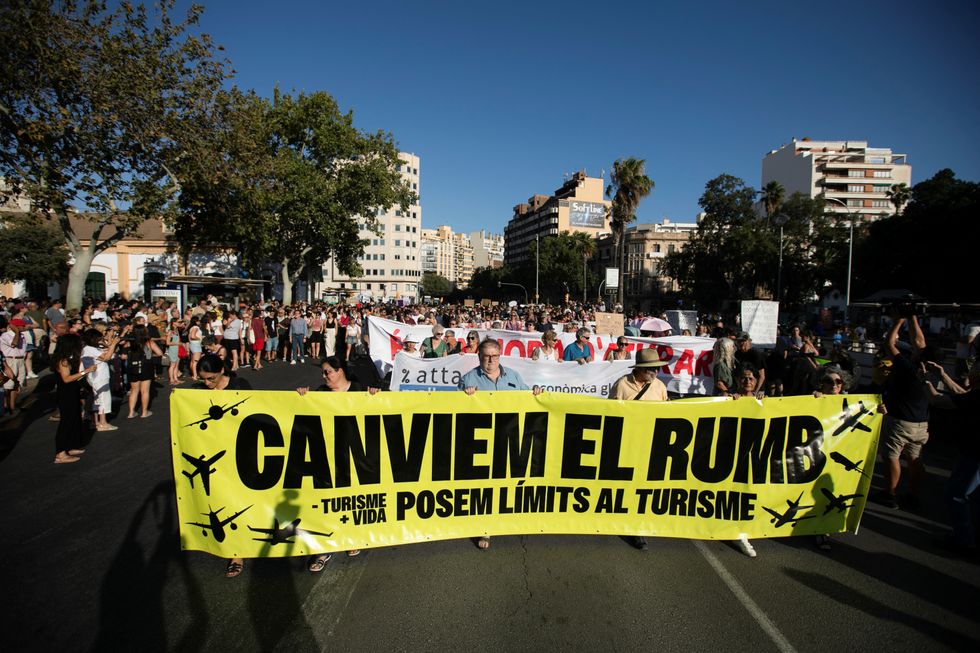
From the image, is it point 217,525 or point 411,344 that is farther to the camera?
point 411,344

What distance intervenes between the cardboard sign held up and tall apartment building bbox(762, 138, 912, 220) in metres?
80.1

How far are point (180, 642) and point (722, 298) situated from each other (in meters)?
57.0

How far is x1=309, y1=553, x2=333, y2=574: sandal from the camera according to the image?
154 inches

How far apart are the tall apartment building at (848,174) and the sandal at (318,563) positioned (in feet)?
300

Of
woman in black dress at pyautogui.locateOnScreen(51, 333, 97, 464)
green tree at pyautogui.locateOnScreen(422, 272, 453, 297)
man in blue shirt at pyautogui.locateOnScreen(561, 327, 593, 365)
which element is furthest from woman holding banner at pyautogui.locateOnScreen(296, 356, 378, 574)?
green tree at pyautogui.locateOnScreen(422, 272, 453, 297)

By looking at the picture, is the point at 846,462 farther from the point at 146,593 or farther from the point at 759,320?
the point at 759,320

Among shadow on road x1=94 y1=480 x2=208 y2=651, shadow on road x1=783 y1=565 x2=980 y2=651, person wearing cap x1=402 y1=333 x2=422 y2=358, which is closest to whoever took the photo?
shadow on road x1=94 y1=480 x2=208 y2=651

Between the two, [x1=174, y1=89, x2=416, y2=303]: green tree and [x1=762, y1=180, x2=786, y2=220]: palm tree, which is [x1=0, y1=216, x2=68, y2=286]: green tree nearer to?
[x1=174, y1=89, x2=416, y2=303]: green tree

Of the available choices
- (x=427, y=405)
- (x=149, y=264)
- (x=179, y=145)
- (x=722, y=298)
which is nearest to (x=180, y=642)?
(x=427, y=405)

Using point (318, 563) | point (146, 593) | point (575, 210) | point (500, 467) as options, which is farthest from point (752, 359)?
point (575, 210)

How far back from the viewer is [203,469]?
3.80m

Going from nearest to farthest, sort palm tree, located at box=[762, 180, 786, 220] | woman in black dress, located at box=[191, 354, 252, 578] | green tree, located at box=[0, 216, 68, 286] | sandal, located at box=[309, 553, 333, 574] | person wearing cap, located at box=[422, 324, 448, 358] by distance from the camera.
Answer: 1. sandal, located at box=[309, 553, 333, 574]
2. woman in black dress, located at box=[191, 354, 252, 578]
3. person wearing cap, located at box=[422, 324, 448, 358]
4. green tree, located at box=[0, 216, 68, 286]
5. palm tree, located at box=[762, 180, 786, 220]

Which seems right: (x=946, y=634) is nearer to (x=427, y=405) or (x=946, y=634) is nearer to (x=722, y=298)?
(x=427, y=405)

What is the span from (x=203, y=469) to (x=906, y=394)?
655 cm
